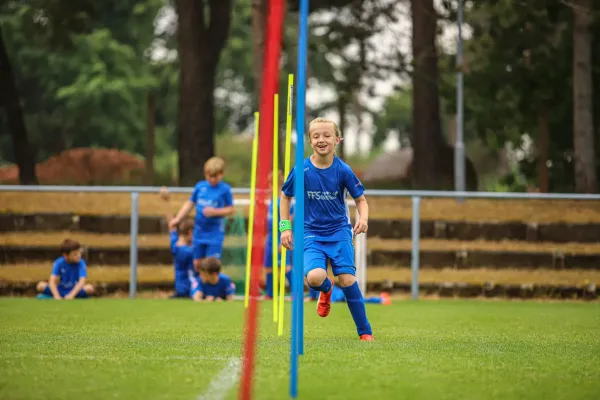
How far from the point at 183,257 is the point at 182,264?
0.17 meters

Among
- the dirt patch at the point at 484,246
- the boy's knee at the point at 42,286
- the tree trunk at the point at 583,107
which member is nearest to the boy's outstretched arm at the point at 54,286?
the boy's knee at the point at 42,286

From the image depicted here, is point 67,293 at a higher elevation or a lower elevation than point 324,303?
lower

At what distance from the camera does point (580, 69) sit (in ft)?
75.8

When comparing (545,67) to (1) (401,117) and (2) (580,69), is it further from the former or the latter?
(1) (401,117)

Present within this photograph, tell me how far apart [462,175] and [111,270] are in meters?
9.16

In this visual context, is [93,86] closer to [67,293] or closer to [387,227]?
[387,227]

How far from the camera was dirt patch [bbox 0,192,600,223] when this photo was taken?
20.5 m

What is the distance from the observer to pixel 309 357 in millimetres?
8539

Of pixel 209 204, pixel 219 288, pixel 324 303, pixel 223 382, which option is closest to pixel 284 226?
pixel 324 303

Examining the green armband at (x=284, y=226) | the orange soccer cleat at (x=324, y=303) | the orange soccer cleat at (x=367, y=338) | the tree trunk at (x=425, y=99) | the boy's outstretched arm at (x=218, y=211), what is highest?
the tree trunk at (x=425, y=99)

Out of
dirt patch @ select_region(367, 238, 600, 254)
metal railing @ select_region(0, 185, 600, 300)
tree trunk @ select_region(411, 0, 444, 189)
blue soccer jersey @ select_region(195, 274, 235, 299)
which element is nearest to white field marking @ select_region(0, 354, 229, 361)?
blue soccer jersey @ select_region(195, 274, 235, 299)

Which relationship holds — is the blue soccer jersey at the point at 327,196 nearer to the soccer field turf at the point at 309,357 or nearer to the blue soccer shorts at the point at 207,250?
the soccer field turf at the point at 309,357

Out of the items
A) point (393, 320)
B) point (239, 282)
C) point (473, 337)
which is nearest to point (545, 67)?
point (239, 282)

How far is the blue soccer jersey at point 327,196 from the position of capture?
10.2 m
